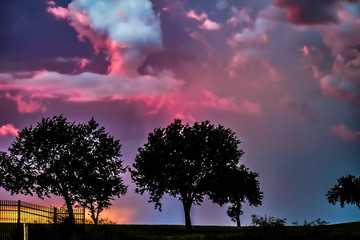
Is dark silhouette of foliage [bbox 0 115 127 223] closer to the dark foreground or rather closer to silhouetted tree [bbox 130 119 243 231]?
silhouetted tree [bbox 130 119 243 231]

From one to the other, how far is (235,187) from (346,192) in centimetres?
3473

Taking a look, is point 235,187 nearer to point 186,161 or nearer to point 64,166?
point 186,161

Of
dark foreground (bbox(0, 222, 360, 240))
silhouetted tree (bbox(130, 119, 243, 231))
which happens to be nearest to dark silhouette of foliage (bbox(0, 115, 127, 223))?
silhouetted tree (bbox(130, 119, 243, 231))

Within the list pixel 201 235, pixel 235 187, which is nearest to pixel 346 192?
pixel 235 187

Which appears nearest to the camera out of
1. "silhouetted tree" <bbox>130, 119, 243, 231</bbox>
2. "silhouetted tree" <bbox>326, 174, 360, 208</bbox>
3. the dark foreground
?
the dark foreground

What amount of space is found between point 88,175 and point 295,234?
36.4 m

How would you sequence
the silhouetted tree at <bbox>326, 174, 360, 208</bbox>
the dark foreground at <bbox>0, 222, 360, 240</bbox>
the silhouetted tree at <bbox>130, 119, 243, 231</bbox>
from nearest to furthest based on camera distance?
the dark foreground at <bbox>0, 222, 360, 240</bbox>
the silhouetted tree at <bbox>130, 119, 243, 231</bbox>
the silhouetted tree at <bbox>326, 174, 360, 208</bbox>

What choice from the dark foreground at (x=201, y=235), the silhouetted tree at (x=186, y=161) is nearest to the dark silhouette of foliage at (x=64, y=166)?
the silhouetted tree at (x=186, y=161)

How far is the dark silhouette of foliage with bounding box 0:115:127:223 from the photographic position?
57.6m

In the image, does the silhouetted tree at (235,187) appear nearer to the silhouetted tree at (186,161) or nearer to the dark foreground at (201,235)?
the silhouetted tree at (186,161)

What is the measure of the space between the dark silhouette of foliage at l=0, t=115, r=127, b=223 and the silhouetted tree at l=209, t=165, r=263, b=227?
1417 cm

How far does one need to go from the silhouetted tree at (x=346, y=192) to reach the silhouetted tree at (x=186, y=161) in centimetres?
3389

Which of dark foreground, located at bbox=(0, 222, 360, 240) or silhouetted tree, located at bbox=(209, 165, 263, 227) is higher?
silhouetted tree, located at bbox=(209, 165, 263, 227)

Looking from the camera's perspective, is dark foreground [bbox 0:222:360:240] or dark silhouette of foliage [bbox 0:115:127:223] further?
dark silhouette of foliage [bbox 0:115:127:223]
